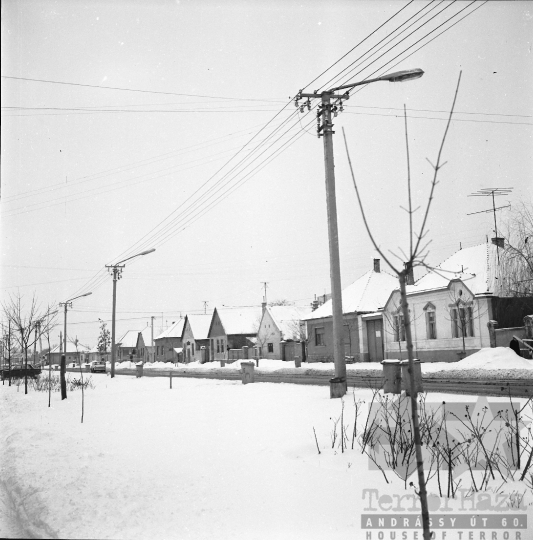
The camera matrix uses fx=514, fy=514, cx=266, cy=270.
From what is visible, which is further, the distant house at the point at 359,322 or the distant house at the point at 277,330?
the distant house at the point at 277,330

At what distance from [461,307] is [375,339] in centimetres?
822

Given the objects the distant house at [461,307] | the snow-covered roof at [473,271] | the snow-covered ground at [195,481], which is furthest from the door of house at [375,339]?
the snow-covered ground at [195,481]

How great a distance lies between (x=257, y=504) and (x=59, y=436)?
5431 mm

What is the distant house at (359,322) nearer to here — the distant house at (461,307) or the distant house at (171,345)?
the distant house at (461,307)

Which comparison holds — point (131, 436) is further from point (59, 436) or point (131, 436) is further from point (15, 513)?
point (15, 513)

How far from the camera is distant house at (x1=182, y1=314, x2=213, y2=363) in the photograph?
225ft

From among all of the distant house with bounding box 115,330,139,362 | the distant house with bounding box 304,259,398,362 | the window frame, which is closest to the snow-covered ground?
the distant house with bounding box 304,259,398,362

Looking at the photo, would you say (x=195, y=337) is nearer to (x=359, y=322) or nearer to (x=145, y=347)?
(x=145, y=347)

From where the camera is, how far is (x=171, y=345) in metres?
80.1

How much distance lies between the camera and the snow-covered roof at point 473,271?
27372 mm

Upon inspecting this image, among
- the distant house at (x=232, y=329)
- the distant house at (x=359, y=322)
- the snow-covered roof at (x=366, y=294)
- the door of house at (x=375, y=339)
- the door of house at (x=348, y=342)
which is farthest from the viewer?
the distant house at (x=232, y=329)

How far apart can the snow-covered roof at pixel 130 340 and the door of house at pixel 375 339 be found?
7105 centimetres

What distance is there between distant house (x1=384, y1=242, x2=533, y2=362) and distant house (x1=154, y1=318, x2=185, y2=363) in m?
49.3

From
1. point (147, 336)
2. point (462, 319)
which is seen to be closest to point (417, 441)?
point (462, 319)
